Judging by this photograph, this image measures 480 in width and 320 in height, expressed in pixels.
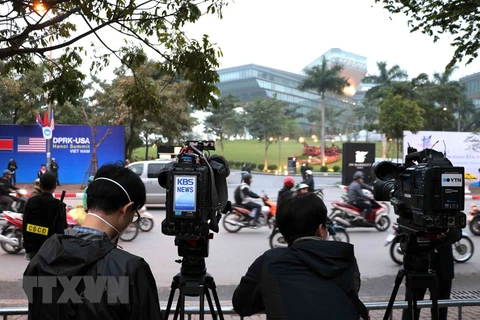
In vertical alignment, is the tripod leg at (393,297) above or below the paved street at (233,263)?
above

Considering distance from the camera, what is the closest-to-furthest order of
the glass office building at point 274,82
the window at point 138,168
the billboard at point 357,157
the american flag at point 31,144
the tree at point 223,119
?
the window at point 138,168, the billboard at point 357,157, the american flag at point 31,144, the tree at point 223,119, the glass office building at point 274,82

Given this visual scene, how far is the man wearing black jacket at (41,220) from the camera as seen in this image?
443 cm

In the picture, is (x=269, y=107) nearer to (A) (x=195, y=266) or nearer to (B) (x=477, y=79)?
(A) (x=195, y=266)

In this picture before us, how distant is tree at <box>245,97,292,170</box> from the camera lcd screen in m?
40.3

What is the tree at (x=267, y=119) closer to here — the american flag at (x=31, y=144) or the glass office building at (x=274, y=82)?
the american flag at (x=31, y=144)

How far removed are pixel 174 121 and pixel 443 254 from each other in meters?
21.3

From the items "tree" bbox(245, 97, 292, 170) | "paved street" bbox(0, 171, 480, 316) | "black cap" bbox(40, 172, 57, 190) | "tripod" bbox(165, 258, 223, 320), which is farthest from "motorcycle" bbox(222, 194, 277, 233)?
"tree" bbox(245, 97, 292, 170)

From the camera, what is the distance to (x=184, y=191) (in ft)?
8.26

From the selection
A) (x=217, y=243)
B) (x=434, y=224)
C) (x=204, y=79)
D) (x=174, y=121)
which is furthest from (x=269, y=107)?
(x=434, y=224)

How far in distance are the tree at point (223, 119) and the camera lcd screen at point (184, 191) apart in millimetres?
38992

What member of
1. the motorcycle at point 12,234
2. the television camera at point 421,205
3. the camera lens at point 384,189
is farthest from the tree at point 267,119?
the television camera at point 421,205

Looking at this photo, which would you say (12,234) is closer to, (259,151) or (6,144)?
(6,144)

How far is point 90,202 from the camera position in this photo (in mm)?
1650

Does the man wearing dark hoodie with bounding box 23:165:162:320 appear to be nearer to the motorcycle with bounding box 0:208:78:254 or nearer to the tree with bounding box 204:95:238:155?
the motorcycle with bounding box 0:208:78:254
